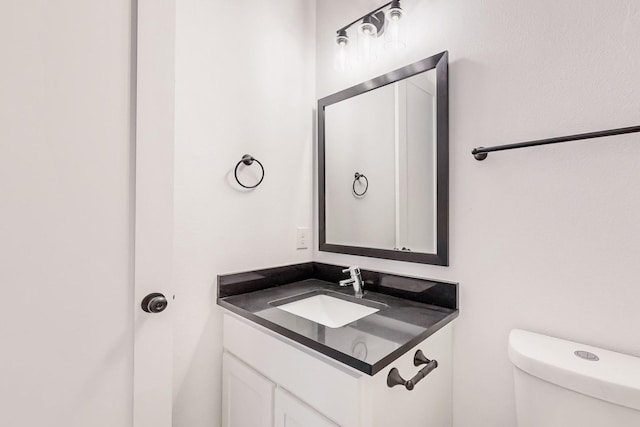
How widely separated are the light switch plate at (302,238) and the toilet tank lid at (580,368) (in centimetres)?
100

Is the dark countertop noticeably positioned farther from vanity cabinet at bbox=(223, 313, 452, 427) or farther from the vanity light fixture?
the vanity light fixture

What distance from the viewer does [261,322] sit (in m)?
1.02

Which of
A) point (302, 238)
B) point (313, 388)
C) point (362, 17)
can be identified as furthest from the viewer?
point (302, 238)

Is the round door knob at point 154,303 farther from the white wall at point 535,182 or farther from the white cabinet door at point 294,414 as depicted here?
the white wall at point 535,182

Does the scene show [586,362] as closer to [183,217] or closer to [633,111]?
[633,111]

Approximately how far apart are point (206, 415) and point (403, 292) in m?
0.97

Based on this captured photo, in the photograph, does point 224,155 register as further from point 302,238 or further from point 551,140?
point 551,140

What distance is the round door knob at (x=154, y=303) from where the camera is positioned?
0.84 metres

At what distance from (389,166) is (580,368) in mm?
920

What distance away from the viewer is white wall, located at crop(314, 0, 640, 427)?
799 millimetres

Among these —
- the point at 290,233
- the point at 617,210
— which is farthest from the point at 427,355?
the point at 290,233

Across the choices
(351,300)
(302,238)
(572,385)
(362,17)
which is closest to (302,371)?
(351,300)

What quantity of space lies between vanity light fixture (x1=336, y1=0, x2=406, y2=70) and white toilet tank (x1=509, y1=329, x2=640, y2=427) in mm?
1240

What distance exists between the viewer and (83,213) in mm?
762
